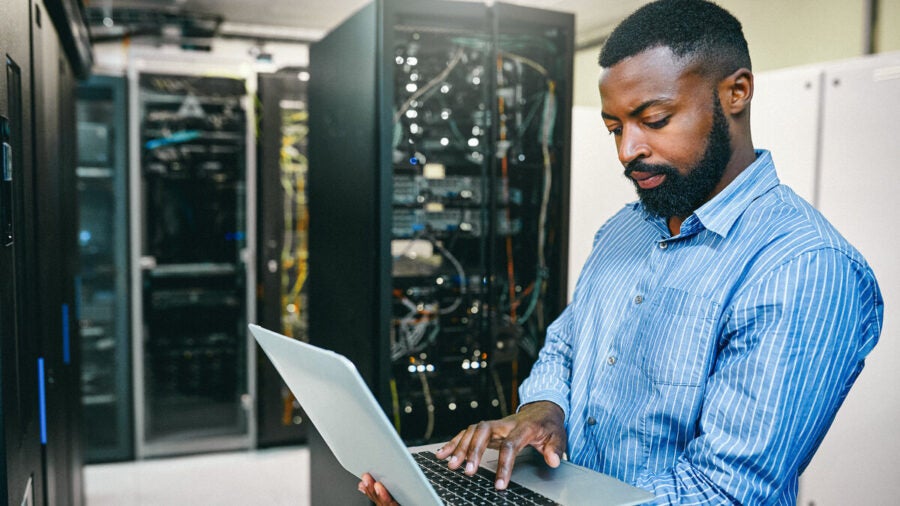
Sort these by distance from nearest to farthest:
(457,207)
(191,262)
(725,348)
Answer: (725,348), (457,207), (191,262)

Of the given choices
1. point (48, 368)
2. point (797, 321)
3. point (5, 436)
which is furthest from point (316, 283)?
point (797, 321)

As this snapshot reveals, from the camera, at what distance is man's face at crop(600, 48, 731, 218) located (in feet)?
3.68

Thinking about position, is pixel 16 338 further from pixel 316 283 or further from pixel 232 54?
pixel 232 54

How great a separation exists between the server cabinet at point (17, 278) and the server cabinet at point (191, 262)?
2.30 metres

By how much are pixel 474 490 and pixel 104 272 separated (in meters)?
3.52

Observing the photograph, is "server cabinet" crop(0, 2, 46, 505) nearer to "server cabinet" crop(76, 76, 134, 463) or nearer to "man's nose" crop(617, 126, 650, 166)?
"man's nose" crop(617, 126, 650, 166)

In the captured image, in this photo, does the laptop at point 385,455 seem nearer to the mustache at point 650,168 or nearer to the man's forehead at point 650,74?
the mustache at point 650,168

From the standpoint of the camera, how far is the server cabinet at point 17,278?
1.19 meters

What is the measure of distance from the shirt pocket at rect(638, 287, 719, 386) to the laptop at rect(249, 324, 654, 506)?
196 mm

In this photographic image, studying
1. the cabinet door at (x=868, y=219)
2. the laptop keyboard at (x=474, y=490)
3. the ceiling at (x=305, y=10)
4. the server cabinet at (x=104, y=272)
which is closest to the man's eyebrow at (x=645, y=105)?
the laptop keyboard at (x=474, y=490)

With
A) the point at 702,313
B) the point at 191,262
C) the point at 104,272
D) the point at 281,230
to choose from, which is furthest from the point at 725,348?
the point at 104,272

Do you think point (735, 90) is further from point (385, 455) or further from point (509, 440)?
point (385, 455)

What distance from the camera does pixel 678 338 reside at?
1135mm

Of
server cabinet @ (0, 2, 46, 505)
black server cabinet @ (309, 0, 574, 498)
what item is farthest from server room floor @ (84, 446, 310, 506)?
server cabinet @ (0, 2, 46, 505)
